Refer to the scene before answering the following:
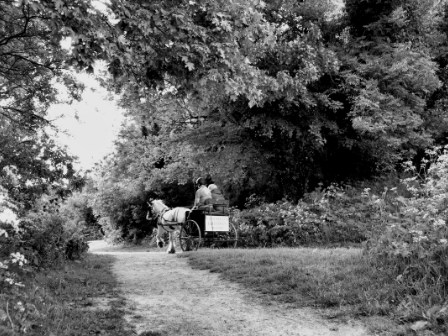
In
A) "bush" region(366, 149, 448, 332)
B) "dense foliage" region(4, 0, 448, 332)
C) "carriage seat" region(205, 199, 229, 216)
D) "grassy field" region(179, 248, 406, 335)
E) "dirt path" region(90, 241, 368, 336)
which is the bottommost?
"dirt path" region(90, 241, 368, 336)

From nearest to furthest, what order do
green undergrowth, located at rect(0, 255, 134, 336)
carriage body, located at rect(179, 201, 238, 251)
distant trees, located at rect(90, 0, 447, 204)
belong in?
green undergrowth, located at rect(0, 255, 134, 336)
carriage body, located at rect(179, 201, 238, 251)
distant trees, located at rect(90, 0, 447, 204)

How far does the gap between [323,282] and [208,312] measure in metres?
1.57

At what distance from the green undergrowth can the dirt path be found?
0.24 m

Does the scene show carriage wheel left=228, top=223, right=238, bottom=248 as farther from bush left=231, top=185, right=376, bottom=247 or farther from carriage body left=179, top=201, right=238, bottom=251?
bush left=231, top=185, right=376, bottom=247

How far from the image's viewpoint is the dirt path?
4.33 m

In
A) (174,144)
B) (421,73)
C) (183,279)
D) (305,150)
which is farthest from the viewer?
A: (174,144)

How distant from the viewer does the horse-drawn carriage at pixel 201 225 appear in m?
11.2

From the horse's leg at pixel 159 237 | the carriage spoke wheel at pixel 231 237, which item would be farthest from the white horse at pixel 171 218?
Answer: the carriage spoke wheel at pixel 231 237

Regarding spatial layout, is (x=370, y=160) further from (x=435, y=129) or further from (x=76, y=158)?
(x=76, y=158)

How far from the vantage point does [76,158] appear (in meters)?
7.79

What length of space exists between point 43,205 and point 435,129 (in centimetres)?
1325

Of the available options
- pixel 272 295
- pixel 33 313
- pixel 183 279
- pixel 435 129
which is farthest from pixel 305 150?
pixel 33 313

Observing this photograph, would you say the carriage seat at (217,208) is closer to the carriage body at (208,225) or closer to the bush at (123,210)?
the carriage body at (208,225)

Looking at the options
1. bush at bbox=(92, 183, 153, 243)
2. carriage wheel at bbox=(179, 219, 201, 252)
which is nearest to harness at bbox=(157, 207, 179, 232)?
carriage wheel at bbox=(179, 219, 201, 252)
